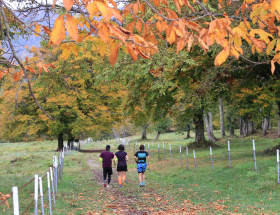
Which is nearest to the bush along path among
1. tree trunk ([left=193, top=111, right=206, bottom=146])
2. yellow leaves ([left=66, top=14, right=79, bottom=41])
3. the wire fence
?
the wire fence

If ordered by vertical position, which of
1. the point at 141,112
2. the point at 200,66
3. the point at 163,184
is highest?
the point at 200,66

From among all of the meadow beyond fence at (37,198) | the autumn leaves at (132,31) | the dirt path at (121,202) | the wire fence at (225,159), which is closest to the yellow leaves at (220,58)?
the autumn leaves at (132,31)

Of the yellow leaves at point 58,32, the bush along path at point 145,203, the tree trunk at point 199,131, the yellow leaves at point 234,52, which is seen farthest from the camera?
the tree trunk at point 199,131

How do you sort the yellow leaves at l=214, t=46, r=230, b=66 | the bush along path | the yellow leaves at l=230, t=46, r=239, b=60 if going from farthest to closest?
the bush along path < the yellow leaves at l=230, t=46, r=239, b=60 < the yellow leaves at l=214, t=46, r=230, b=66

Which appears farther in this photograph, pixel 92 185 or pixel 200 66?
pixel 200 66

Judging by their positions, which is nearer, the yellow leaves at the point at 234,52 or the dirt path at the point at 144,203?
the yellow leaves at the point at 234,52

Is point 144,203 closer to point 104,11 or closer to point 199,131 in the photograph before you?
point 104,11

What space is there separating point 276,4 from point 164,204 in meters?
7.14

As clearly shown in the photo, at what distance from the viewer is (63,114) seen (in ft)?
97.7

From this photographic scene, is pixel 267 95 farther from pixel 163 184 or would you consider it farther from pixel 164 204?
pixel 164 204

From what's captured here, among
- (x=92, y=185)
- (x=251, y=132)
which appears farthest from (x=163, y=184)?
(x=251, y=132)

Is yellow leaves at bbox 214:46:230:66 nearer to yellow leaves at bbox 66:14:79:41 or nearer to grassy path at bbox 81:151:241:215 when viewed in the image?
yellow leaves at bbox 66:14:79:41

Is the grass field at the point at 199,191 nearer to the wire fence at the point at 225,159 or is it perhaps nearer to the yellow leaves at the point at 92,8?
the wire fence at the point at 225,159

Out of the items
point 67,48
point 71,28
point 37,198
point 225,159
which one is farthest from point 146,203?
point 225,159
